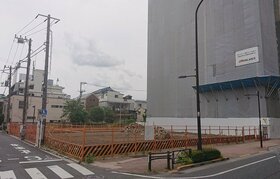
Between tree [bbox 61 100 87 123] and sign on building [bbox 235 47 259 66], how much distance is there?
5125cm

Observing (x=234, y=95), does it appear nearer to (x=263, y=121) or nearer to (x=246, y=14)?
(x=263, y=121)

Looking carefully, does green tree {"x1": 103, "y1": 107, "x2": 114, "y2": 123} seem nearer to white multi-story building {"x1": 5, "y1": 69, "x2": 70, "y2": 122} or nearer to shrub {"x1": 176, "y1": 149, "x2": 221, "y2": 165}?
white multi-story building {"x1": 5, "y1": 69, "x2": 70, "y2": 122}

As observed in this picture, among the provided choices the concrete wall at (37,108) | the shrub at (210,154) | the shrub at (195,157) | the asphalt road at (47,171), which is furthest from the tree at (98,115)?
the shrub at (195,157)

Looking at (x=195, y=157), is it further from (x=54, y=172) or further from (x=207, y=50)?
(x=207, y=50)

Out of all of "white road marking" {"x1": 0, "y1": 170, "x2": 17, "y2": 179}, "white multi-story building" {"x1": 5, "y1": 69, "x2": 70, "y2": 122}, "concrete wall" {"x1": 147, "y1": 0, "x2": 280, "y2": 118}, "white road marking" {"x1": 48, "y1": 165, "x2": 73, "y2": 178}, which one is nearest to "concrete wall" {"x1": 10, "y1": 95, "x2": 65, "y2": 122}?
"white multi-story building" {"x1": 5, "y1": 69, "x2": 70, "y2": 122}

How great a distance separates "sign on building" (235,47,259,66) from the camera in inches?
1674

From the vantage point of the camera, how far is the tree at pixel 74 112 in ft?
274

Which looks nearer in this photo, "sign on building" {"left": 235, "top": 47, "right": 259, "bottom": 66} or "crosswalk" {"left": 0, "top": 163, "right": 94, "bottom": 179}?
"crosswalk" {"left": 0, "top": 163, "right": 94, "bottom": 179}

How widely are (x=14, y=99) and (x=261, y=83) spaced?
72344 mm

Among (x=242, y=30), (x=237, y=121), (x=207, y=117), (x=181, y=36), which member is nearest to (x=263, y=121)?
(x=237, y=121)

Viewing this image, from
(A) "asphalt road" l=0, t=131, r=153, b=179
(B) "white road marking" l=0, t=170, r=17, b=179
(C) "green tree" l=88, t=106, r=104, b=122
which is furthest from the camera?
(C) "green tree" l=88, t=106, r=104, b=122

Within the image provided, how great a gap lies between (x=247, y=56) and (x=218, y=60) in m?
5.62

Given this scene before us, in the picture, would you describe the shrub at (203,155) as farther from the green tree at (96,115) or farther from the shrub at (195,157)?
the green tree at (96,115)

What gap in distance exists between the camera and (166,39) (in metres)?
61.1
